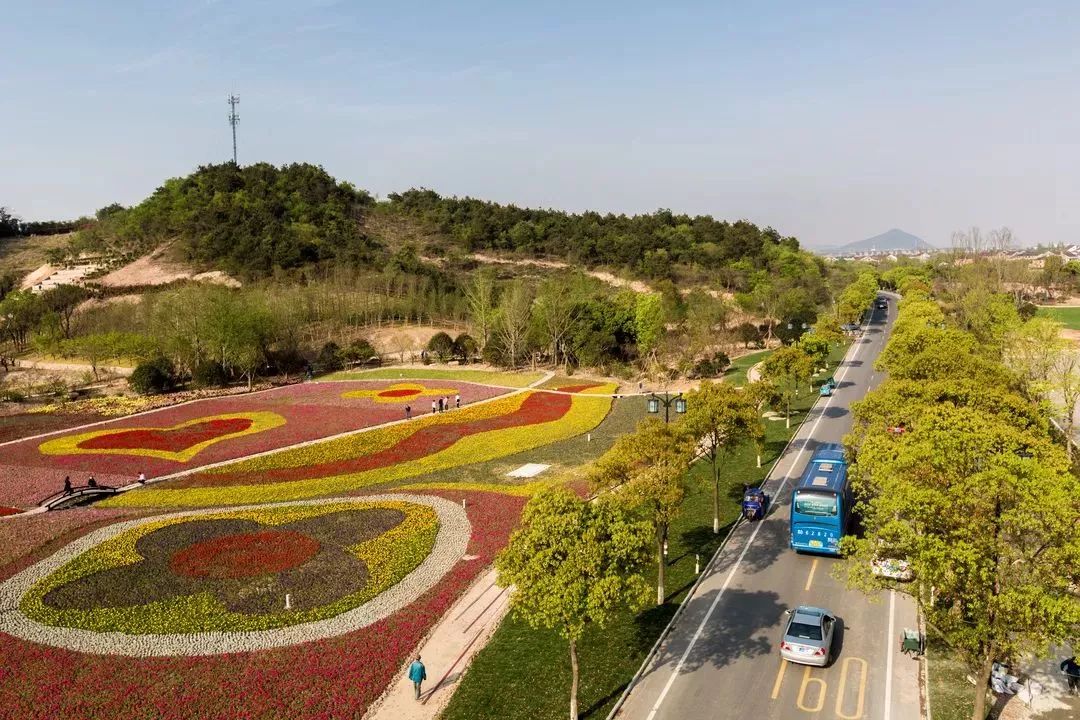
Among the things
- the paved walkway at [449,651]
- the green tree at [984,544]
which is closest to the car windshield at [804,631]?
the green tree at [984,544]

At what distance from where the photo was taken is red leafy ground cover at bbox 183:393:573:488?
131 feet

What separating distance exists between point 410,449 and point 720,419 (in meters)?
23.2

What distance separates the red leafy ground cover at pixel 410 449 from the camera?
131 ft

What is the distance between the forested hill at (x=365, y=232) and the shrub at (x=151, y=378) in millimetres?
46511

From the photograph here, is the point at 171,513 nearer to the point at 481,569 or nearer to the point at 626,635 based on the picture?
the point at 481,569

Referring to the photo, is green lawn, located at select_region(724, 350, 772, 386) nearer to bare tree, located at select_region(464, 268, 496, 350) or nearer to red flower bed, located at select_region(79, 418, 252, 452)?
bare tree, located at select_region(464, 268, 496, 350)

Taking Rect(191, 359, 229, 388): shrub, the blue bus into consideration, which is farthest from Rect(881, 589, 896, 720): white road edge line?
Rect(191, 359, 229, 388): shrub

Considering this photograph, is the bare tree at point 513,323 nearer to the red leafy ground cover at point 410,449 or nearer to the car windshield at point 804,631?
the red leafy ground cover at point 410,449

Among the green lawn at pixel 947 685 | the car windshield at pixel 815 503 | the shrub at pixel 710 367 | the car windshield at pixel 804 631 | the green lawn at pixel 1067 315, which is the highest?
the green lawn at pixel 1067 315

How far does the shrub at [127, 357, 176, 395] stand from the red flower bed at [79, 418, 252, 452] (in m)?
16.3

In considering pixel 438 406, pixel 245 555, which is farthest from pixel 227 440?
pixel 245 555

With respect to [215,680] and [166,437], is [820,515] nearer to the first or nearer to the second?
[215,680]

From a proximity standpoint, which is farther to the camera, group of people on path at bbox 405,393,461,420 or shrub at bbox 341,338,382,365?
shrub at bbox 341,338,382,365

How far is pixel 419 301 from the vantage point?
102000 mm
